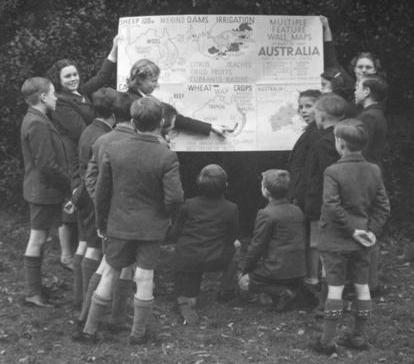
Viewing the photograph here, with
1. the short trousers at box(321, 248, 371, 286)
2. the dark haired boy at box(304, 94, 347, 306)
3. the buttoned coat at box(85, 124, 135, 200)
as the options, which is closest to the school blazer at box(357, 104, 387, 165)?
the dark haired boy at box(304, 94, 347, 306)

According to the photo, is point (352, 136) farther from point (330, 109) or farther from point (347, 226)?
point (330, 109)

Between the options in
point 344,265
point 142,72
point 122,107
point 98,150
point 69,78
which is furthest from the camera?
point 69,78

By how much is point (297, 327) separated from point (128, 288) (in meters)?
1.35

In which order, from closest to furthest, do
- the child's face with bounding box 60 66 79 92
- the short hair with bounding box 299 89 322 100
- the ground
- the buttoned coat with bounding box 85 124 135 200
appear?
the ground < the buttoned coat with bounding box 85 124 135 200 < the short hair with bounding box 299 89 322 100 < the child's face with bounding box 60 66 79 92

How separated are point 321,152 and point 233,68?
5.78 feet

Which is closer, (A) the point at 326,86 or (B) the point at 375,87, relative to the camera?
(B) the point at 375,87

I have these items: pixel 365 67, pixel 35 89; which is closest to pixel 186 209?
pixel 35 89

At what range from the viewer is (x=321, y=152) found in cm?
678

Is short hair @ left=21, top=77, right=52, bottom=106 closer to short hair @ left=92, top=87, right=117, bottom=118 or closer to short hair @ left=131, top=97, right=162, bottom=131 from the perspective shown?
short hair @ left=92, top=87, right=117, bottom=118

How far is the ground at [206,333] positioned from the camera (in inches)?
236

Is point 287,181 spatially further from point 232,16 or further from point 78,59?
point 78,59

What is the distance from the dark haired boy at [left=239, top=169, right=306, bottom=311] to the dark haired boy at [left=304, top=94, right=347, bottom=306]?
0.16 m

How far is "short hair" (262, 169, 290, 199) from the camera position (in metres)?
6.95

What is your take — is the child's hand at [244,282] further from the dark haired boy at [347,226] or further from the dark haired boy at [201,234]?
the dark haired boy at [347,226]
